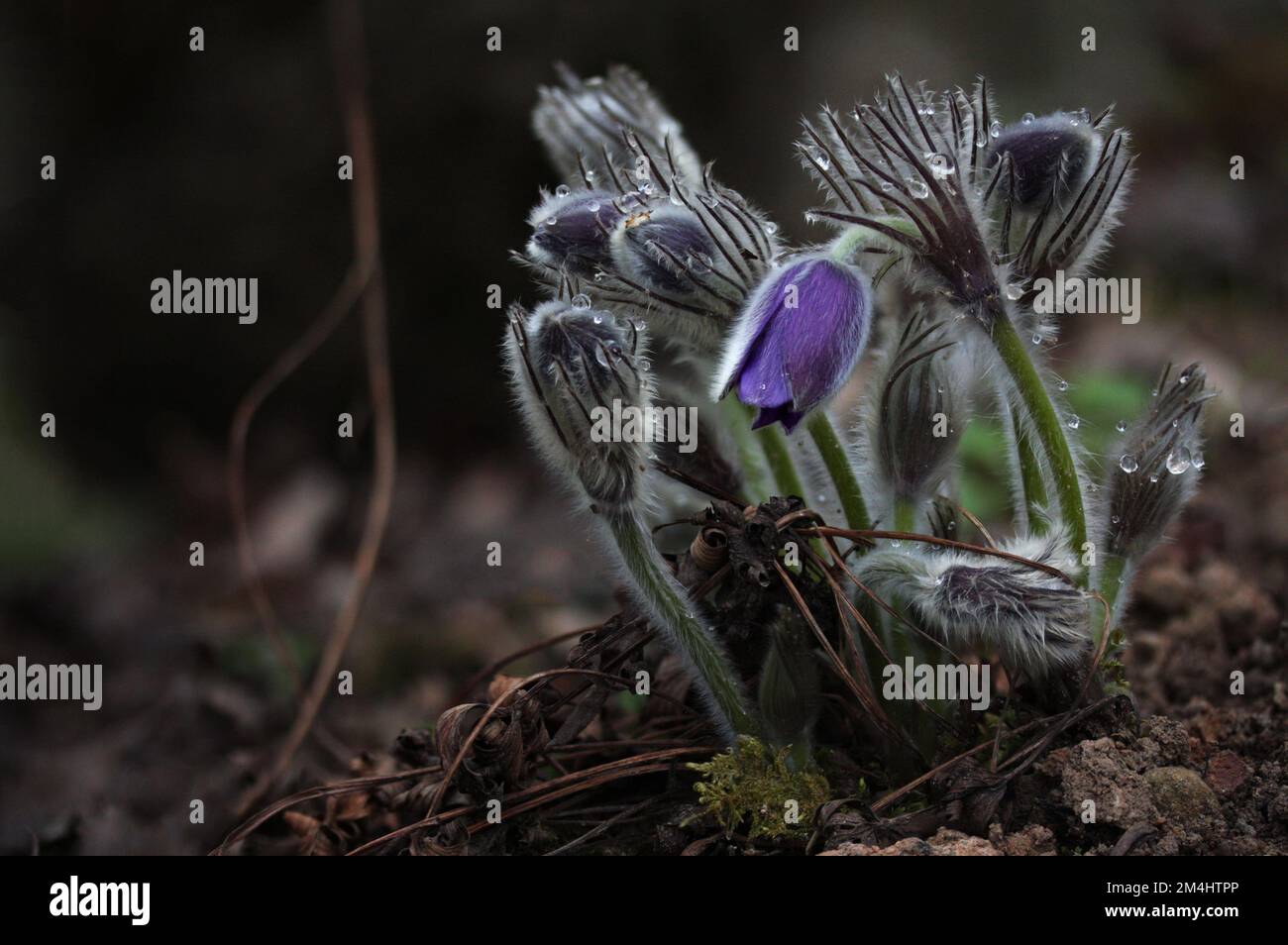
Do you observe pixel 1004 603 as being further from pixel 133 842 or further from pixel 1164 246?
pixel 1164 246

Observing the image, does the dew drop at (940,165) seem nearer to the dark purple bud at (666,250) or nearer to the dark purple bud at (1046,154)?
the dark purple bud at (1046,154)

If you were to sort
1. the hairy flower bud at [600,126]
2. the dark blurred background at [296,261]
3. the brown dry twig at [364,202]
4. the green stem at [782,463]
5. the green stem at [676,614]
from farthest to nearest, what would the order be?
the dark blurred background at [296,261], the brown dry twig at [364,202], the hairy flower bud at [600,126], the green stem at [782,463], the green stem at [676,614]

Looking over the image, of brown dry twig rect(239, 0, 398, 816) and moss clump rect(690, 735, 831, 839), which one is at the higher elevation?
brown dry twig rect(239, 0, 398, 816)

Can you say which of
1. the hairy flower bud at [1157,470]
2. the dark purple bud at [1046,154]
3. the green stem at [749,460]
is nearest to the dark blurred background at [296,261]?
the green stem at [749,460]

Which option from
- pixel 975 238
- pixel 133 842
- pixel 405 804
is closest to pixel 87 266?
pixel 133 842

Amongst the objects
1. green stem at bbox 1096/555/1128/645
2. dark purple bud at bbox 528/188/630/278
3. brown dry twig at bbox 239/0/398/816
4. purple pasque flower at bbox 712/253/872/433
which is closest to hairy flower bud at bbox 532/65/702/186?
dark purple bud at bbox 528/188/630/278

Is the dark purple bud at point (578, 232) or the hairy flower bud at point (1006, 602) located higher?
the dark purple bud at point (578, 232)

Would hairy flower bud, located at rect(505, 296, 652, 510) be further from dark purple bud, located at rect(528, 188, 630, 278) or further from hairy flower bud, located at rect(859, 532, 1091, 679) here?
hairy flower bud, located at rect(859, 532, 1091, 679)
